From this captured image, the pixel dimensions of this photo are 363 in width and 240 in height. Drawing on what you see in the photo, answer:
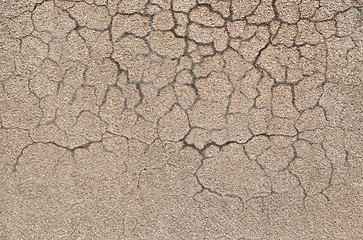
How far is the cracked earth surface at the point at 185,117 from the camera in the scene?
160 centimetres

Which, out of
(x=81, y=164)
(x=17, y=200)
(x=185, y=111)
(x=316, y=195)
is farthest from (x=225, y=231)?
(x=17, y=200)

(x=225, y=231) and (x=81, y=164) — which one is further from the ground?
(x=81, y=164)

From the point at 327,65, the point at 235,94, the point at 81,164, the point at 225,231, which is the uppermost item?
the point at 327,65

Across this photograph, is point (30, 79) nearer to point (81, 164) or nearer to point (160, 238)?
point (81, 164)

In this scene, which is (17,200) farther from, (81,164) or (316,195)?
(316,195)

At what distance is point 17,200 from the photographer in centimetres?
164

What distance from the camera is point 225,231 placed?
5.34 ft

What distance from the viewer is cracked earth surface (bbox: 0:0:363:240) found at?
1.60 m

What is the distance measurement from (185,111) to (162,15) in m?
0.54

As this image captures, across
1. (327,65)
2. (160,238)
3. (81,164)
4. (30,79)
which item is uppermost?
(327,65)

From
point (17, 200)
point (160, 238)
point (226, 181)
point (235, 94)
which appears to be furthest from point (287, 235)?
point (17, 200)

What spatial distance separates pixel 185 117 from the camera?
1617mm

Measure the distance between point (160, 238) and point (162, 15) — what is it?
1.22 m

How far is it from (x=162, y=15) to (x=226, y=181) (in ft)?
3.19
